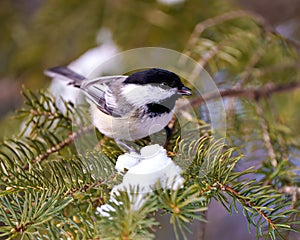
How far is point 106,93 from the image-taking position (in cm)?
58

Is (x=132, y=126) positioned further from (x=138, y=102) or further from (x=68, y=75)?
(x=68, y=75)

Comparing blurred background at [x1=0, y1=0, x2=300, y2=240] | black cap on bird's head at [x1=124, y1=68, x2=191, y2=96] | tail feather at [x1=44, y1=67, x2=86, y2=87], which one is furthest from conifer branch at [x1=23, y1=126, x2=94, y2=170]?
blurred background at [x1=0, y1=0, x2=300, y2=240]

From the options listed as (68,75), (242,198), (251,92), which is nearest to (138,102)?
(242,198)

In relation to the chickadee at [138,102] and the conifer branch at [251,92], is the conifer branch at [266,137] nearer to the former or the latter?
the conifer branch at [251,92]

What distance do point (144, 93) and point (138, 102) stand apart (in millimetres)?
15

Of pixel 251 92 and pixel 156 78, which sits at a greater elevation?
pixel 156 78

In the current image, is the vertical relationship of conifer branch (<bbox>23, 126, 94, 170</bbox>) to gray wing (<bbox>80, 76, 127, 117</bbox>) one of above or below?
below

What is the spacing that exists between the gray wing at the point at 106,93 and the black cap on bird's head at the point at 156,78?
3 cm

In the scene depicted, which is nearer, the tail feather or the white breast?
the white breast

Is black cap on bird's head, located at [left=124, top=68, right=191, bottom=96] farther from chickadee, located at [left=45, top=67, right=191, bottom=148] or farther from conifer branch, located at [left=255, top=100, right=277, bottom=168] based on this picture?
conifer branch, located at [left=255, top=100, right=277, bottom=168]

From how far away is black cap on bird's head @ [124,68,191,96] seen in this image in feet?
1.69

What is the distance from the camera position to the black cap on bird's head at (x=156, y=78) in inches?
20.3

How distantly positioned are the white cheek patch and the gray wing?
0.07 feet

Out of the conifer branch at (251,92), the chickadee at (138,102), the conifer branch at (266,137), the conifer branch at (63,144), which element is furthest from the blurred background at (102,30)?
the chickadee at (138,102)
